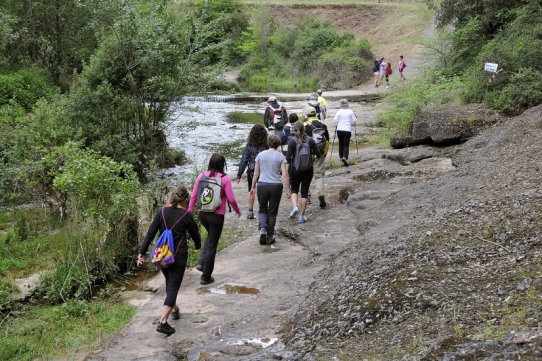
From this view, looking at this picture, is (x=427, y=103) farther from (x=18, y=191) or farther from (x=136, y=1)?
(x=18, y=191)

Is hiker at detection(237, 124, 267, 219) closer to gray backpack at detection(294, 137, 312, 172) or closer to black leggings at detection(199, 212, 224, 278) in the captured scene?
gray backpack at detection(294, 137, 312, 172)

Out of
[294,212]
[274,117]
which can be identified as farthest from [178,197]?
[274,117]

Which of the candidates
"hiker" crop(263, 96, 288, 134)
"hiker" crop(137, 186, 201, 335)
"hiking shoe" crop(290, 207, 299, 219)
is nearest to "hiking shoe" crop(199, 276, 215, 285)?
"hiker" crop(137, 186, 201, 335)

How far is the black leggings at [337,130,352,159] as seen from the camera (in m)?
14.4

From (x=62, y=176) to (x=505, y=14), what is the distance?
17.0 metres

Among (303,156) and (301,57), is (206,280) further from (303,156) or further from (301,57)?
(301,57)

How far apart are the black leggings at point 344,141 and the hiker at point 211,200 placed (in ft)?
24.1

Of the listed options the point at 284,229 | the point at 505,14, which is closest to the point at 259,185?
the point at 284,229

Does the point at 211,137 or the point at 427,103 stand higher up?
the point at 427,103

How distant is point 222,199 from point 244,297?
4.18 ft

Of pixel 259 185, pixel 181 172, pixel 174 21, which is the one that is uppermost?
pixel 174 21

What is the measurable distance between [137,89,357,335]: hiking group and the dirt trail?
225mm

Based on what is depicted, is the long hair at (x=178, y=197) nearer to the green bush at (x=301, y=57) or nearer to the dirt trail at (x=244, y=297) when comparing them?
the dirt trail at (x=244, y=297)

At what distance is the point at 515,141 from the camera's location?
35.9 feet
